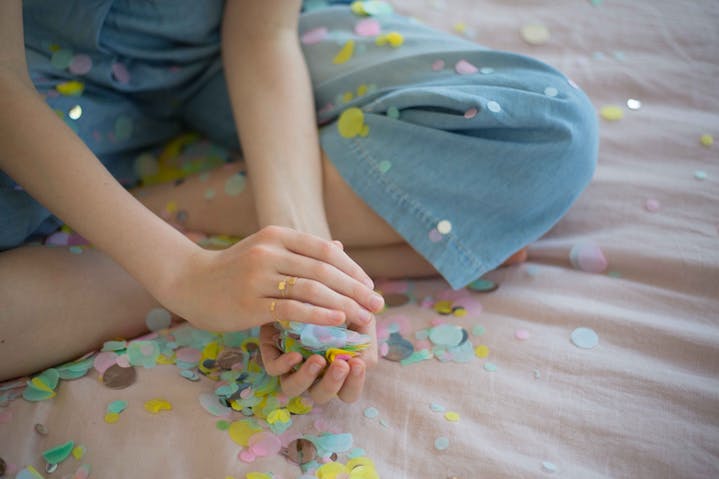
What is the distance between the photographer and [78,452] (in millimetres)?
771

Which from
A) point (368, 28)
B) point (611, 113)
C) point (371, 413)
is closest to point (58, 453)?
point (371, 413)

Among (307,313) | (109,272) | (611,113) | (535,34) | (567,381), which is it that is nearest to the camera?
(307,313)

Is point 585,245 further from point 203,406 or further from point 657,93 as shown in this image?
point 203,406

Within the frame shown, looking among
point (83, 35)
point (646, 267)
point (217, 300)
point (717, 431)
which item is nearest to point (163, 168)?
point (83, 35)

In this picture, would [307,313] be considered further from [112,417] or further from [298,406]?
[112,417]

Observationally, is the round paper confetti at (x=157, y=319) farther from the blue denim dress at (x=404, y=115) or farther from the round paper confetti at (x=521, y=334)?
the round paper confetti at (x=521, y=334)

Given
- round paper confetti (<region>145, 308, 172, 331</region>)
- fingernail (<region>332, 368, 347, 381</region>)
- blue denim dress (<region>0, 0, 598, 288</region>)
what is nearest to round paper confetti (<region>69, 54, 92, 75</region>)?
blue denim dress (<region>0, 0, 598, 288</region>)

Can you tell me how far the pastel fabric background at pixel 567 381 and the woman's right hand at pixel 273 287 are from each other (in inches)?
4.5

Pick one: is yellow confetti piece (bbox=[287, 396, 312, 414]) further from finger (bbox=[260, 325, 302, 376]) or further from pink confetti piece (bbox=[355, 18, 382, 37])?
pink confetti piece (bbox=[355, 18, 382, 37])

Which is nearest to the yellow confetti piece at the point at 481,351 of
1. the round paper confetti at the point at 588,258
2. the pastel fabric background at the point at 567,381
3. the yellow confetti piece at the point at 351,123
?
the pastel fabric background at the point at 567,381

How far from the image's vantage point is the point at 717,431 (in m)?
0.77

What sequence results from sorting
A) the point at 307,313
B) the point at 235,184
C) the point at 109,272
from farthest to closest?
the point at 235,184 → the point at 109,272 → the point at 307,313

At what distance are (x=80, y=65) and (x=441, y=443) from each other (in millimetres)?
720

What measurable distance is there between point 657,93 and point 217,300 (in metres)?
0.85
